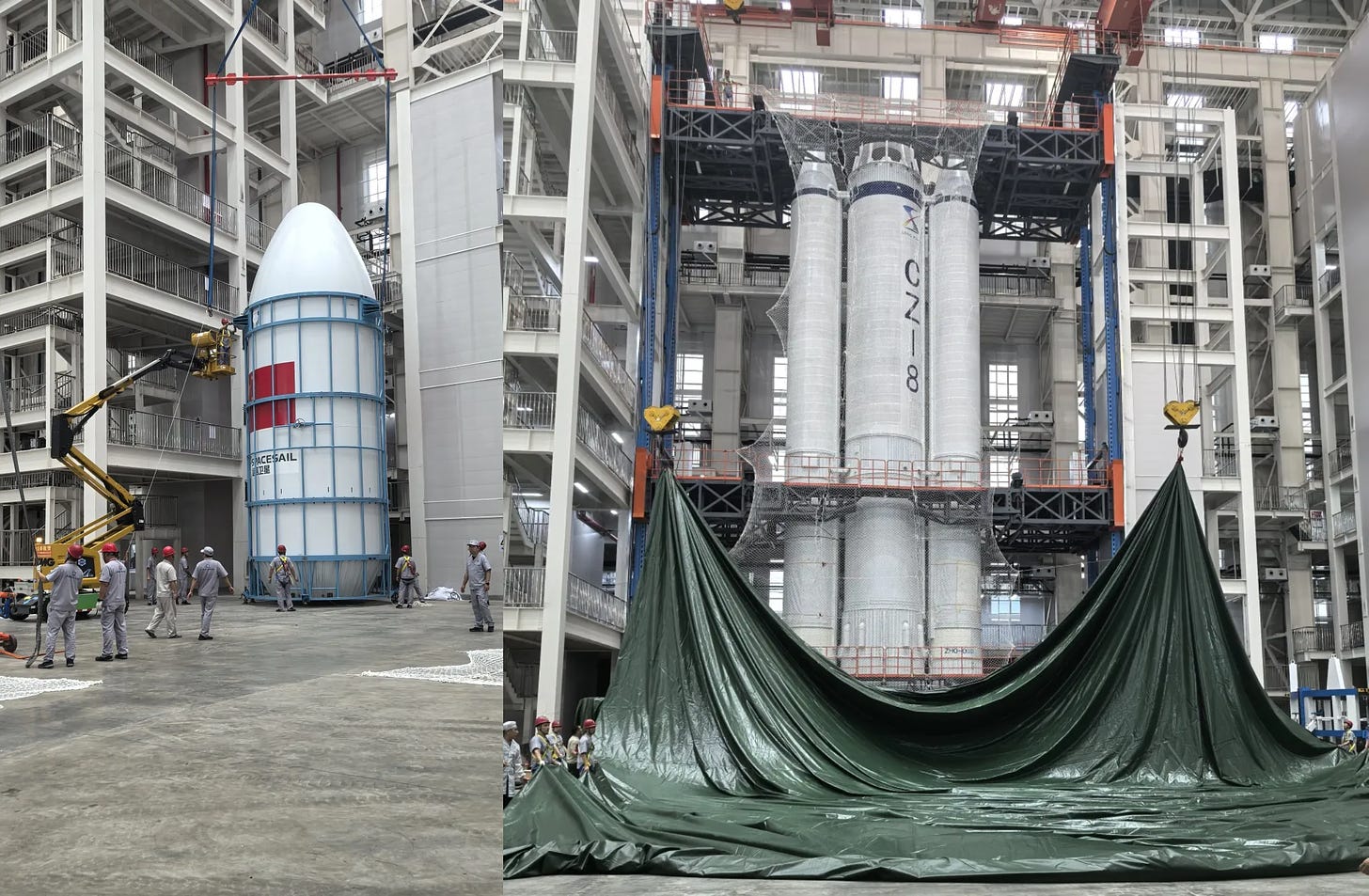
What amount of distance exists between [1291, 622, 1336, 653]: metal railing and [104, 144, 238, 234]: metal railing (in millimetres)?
32166

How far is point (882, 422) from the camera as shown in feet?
83.7

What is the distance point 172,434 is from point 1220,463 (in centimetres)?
3068

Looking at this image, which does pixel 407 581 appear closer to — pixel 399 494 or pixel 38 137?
pixel 399 494

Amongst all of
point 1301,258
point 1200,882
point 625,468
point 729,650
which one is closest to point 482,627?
point 729,650

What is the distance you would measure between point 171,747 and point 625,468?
17.9 meters

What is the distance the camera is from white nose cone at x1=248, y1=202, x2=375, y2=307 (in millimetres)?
18047

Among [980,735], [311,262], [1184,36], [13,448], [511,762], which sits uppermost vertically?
[1184,36]

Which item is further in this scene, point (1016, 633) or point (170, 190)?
point (1016, 633)

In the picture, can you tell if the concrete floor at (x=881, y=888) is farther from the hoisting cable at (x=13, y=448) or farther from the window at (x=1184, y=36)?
the window at (x=1184, y=36)

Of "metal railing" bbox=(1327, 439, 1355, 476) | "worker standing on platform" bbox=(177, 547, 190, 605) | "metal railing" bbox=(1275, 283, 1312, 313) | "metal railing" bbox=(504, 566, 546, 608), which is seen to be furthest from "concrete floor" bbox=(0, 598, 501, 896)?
"metal railing" bbox=(1275, 283, 1312, 313)

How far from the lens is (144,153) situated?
83.1ft

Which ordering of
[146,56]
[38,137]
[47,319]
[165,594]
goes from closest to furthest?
[165,594] → [47,319] → [38,137] → [146,56]

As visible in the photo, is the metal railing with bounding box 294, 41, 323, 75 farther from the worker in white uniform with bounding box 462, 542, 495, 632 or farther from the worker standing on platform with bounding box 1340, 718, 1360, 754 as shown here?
the worker standing on platform with bounding box 1340, 718, 1360, 754

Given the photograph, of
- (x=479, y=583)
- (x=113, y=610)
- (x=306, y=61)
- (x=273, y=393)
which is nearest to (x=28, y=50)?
(x=306, y=61)
